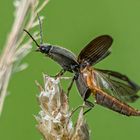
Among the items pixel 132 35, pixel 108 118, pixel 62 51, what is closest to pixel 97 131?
pixel 108 118

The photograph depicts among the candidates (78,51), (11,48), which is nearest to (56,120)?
(11,48)

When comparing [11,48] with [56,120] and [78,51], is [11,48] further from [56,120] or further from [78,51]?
[78,51]

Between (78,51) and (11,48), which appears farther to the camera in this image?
(78,51)

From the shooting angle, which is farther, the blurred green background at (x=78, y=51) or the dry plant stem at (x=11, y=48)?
the blurred green background at (x=78, y=51)

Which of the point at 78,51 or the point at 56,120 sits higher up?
the point at 78,51

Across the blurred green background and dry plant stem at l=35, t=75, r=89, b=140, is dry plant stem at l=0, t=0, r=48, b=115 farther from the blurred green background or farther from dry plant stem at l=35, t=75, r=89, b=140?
the blurred green background

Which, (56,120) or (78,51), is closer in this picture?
(56,120)

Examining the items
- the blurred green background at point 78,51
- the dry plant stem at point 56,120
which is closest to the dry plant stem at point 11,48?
the dry plant stem at point 56,120

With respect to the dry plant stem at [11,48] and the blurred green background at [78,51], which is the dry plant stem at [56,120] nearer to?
the dry plant stem at [11,48]

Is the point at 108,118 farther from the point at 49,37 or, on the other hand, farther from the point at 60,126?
the point at 60,126
